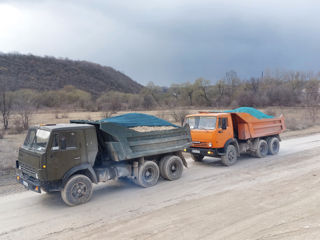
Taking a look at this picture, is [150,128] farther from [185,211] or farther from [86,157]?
[185,211]

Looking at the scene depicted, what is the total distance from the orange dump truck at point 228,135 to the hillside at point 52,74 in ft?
200

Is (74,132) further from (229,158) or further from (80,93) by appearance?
(80,93)

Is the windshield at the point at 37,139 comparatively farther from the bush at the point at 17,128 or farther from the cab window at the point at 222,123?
the bush at the point at 17,128

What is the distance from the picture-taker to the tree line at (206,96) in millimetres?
48572

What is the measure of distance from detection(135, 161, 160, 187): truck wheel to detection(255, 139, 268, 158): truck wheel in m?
5.76

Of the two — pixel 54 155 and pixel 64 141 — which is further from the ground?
pixel 64 141

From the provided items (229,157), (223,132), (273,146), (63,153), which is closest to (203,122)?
(223,132)

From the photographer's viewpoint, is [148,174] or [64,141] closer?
[64,141]

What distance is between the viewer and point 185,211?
6523 mm

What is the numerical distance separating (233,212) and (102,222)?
117 inches

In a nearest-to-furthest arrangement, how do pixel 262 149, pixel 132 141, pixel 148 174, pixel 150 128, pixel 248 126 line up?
pixel 132 141 < pixel 148 174 < pixel 150 128 < pixel 248 126 < pixel 262 149

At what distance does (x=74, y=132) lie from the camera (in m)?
7.14

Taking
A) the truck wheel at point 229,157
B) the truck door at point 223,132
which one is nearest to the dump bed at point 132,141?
the truck door at point 223,132

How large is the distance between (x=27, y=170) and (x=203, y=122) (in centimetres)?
674
